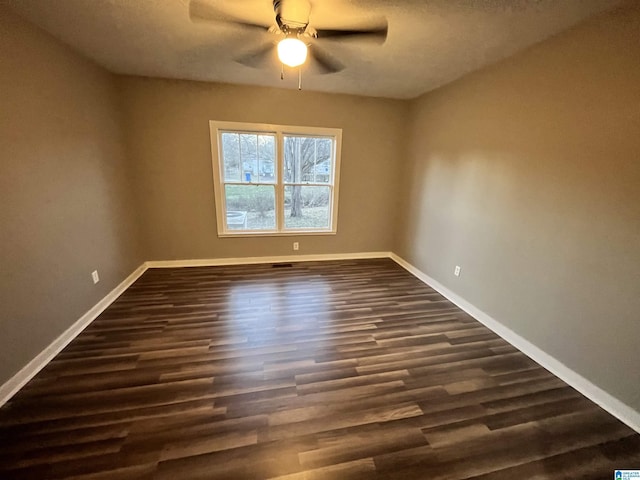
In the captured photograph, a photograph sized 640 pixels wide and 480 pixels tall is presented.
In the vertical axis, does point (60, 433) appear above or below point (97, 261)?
below

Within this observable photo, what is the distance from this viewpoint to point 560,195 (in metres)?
2.06

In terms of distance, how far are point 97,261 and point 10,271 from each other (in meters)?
0.99

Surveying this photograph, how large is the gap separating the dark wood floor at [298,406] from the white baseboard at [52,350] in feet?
0.20

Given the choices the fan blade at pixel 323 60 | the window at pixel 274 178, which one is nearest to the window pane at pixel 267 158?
the window at pixel 274 178

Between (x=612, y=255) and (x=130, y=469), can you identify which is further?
(x=612, y=255)

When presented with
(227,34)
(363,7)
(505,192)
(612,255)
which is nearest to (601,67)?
(505,192)

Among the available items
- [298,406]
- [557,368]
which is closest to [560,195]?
[557,368]

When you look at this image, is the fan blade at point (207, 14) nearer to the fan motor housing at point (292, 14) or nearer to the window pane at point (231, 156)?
the fan motor housing at point (292, 14)

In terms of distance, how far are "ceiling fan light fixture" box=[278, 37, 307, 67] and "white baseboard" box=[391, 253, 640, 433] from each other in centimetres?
283

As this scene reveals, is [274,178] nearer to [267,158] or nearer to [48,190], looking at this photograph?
[267,158]

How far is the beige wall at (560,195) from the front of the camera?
5.55 ft

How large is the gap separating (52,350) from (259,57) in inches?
113

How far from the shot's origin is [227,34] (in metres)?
2.13

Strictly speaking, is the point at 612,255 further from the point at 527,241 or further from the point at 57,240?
the point at 57,240
